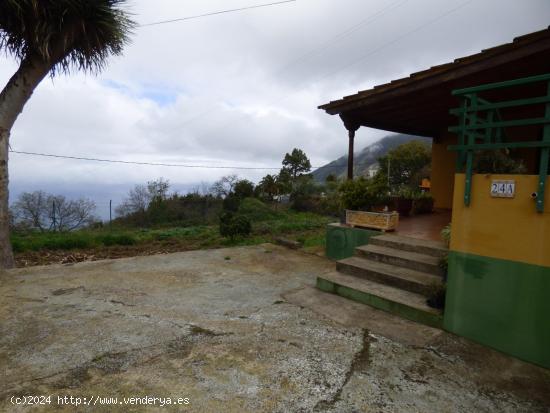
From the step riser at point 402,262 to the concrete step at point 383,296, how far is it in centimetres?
45

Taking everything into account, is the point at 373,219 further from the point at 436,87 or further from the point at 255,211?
the point at 255,211

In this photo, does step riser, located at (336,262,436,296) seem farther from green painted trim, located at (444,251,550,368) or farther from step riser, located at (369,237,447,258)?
step riser, located at (369,237,447,258)

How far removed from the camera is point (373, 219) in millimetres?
5359

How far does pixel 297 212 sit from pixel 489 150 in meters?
13.9

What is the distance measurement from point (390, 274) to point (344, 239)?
6.21 ft

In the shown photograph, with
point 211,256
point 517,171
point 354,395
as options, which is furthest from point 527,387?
point 211,256

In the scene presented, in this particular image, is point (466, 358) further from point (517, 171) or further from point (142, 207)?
point (142, 207)

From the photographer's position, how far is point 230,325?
329cm

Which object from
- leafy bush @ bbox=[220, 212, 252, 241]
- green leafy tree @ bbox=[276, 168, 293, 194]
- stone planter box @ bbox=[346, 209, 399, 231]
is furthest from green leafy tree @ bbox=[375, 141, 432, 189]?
stone planter box @ bbox=[346, 209, 399, 231]

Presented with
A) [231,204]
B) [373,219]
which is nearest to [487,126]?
→ [373,219]

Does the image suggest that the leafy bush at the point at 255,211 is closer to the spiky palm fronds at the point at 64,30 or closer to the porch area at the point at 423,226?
the porch area at the point at 423,226

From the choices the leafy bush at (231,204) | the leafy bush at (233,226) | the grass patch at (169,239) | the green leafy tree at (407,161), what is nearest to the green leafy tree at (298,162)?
the green leafy tree at (407,161)

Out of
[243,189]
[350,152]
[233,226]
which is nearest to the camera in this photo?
[350,152]

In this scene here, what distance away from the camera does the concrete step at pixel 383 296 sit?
3320 mm
